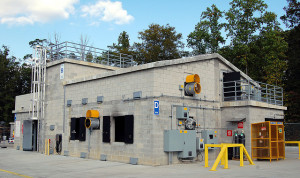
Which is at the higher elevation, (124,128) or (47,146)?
(124,128)

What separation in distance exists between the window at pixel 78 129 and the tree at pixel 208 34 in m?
24.3

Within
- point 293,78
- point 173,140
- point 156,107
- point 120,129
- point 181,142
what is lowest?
point 181,142

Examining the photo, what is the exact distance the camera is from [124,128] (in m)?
17.1

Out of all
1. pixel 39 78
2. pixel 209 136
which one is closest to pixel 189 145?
pixel 209 136

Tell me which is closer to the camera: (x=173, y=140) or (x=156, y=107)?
(x=156, y=107)

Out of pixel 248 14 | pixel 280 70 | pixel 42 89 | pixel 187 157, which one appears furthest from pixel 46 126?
pixel 280 70

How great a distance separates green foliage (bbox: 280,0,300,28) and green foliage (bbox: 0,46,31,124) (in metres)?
44.2

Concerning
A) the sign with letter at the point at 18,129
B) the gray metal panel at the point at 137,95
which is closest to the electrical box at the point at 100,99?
the gray metal panel at the point at 137,95

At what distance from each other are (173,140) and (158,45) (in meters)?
33.4

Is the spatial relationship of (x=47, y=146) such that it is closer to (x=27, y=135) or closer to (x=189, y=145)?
(x=27, y=135)

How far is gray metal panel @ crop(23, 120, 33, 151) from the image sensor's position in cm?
2495

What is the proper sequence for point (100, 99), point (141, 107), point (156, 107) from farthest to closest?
1. point (100, 99)
2. point (141, 107)
3. point (156, 107)

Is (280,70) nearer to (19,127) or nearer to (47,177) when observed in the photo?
(19,127)

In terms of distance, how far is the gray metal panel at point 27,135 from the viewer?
25.0 metres
